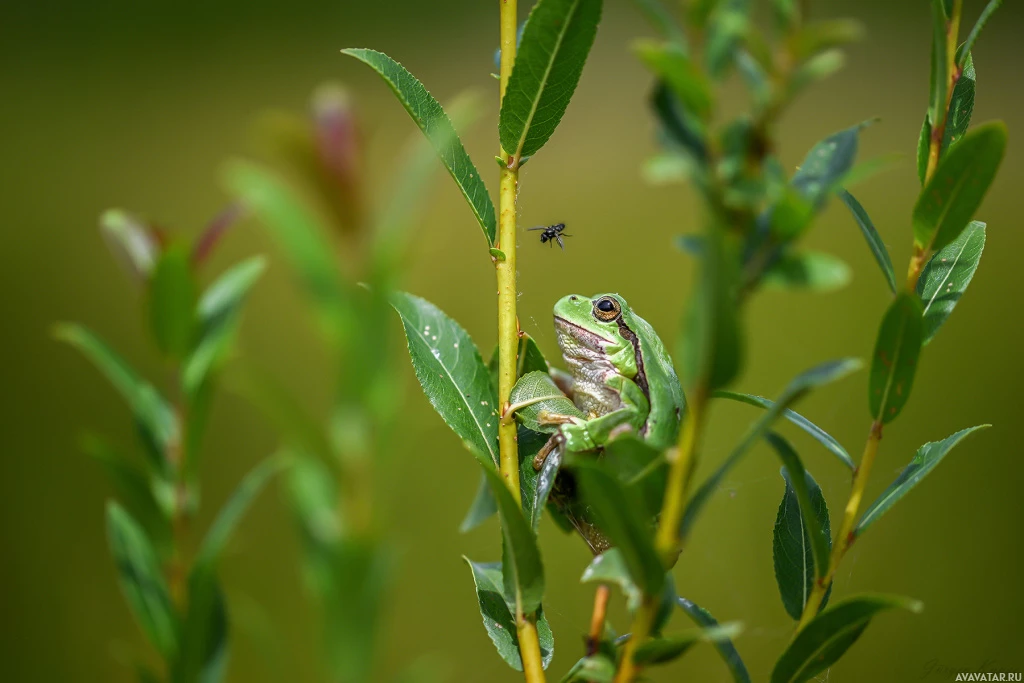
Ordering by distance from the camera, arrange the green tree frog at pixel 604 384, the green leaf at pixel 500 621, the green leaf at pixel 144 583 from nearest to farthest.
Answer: the green leaf at pixel 144 583 → the green leaf at pixel 500 621 → the green tree frog at pixel 604 384

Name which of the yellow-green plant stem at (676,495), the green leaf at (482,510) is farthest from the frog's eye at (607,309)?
the yellow-green plant stem at (676,495)

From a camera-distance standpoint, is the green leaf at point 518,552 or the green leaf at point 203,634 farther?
the green leaf at point 518,552

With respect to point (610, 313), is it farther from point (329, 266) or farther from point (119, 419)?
point (119, 419)

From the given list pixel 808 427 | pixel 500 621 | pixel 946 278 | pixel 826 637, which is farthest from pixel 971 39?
pixel 500 621

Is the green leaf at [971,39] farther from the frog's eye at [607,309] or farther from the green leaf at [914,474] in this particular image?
the frog's eye at [607,309]

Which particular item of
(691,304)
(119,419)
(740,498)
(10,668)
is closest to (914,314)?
(691,304)

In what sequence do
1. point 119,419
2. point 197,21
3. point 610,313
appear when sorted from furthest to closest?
point 197,21
point 119,419
point 610,313

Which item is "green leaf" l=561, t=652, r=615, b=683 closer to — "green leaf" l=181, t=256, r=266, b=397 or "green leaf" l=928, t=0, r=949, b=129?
"green leaf" l=181, t=256, r=266, b=397
